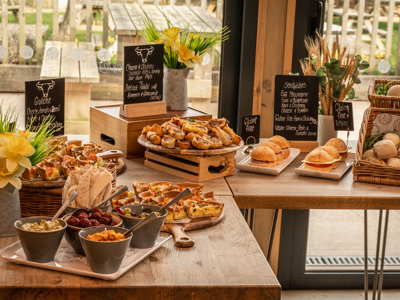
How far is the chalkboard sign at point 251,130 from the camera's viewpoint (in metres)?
2.56

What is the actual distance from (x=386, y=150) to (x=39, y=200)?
1359 millimetres

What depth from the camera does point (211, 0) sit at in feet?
10.0

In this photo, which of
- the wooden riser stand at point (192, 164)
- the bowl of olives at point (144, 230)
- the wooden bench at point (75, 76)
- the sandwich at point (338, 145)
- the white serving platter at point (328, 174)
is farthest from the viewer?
the wooden bench at point (75, 76)

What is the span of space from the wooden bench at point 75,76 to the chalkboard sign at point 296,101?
105cm

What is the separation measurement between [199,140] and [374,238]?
1.79 meters

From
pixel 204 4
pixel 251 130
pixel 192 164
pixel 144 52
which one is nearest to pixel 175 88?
pixel 144 52

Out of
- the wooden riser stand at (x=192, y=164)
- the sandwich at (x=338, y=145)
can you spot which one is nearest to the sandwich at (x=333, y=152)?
the sandwich at (x=338, y=145)

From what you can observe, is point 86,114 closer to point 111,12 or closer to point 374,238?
point 111,12

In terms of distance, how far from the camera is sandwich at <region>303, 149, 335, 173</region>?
2.27 m

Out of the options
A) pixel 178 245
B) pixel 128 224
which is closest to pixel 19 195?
pixel 128 224

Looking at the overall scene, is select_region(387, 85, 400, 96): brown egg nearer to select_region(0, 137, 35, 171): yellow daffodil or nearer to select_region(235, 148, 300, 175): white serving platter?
select_region(235, 148, 300, 175): white serving platter

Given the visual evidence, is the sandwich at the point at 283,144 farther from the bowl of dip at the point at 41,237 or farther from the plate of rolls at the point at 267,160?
the bowl of dip at the point at 41,237

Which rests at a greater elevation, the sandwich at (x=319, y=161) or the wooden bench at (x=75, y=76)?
the wooden bench at (x=75, y=76)

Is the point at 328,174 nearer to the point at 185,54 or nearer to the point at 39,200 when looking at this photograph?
the point at 185,54
